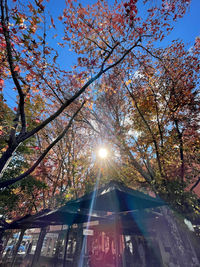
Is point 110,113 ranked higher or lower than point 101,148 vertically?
higher

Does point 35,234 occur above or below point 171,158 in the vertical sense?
below

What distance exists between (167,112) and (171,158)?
2.51m

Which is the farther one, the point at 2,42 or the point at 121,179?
the point at 121,179

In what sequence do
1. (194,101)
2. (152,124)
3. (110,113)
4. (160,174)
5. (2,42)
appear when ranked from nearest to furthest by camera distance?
1. (2,42)
2. (160,174)
3. (194,101)
4. (152,124)
5. (110,113)

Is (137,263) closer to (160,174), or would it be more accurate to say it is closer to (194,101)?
(160,174)

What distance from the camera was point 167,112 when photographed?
21.3 feet

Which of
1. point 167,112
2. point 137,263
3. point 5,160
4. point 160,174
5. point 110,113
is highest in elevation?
point 110,113

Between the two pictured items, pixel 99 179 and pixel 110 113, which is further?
pixel 99 179

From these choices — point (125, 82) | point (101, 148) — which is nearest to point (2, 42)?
point (125, 82)

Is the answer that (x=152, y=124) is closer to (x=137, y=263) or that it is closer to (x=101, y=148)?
(x=101, y=148)

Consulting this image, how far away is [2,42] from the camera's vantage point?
3.88 meters

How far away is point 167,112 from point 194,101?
4.65 ft

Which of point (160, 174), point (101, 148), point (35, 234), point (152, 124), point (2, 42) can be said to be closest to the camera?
point (2, 42)

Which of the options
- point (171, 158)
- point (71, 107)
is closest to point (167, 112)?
point (171, 158)
